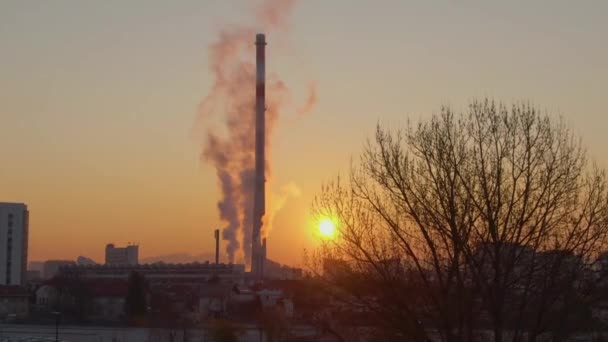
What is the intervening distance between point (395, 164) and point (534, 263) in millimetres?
2433

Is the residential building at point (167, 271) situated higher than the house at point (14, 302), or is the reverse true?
the residential building at point (167, 271)

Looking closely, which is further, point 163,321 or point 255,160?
point 255,160

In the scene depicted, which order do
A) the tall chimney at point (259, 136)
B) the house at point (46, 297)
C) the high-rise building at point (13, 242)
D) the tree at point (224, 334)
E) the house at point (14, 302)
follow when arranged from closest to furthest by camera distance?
the tree at point (224, 334) < the house at point (14, 302) < the house at point (46, 297) < the tall chimney at point (259, 136) < the high-rise building at point (13, 242)

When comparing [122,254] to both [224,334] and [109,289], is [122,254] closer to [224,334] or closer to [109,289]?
[109,289]

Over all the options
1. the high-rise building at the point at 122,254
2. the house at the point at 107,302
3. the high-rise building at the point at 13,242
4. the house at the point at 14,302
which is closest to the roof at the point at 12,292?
the house at the point at 14,302

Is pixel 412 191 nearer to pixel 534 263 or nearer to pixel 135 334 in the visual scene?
pixel 534 263

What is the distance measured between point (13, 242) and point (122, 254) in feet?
159

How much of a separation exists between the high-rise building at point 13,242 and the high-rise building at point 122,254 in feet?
138

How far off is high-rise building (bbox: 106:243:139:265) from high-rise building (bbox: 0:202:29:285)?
1655 inches

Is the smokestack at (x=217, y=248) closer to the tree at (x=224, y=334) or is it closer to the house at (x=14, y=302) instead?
the house at (x=14, y=302)

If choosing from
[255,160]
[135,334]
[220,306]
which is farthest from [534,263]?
[255,160]

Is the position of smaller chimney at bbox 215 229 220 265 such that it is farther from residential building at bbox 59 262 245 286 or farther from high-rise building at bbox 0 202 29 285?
high-rise building at bbox 0 202 29 285

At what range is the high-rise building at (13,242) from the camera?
339 feet

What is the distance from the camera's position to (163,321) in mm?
52250
